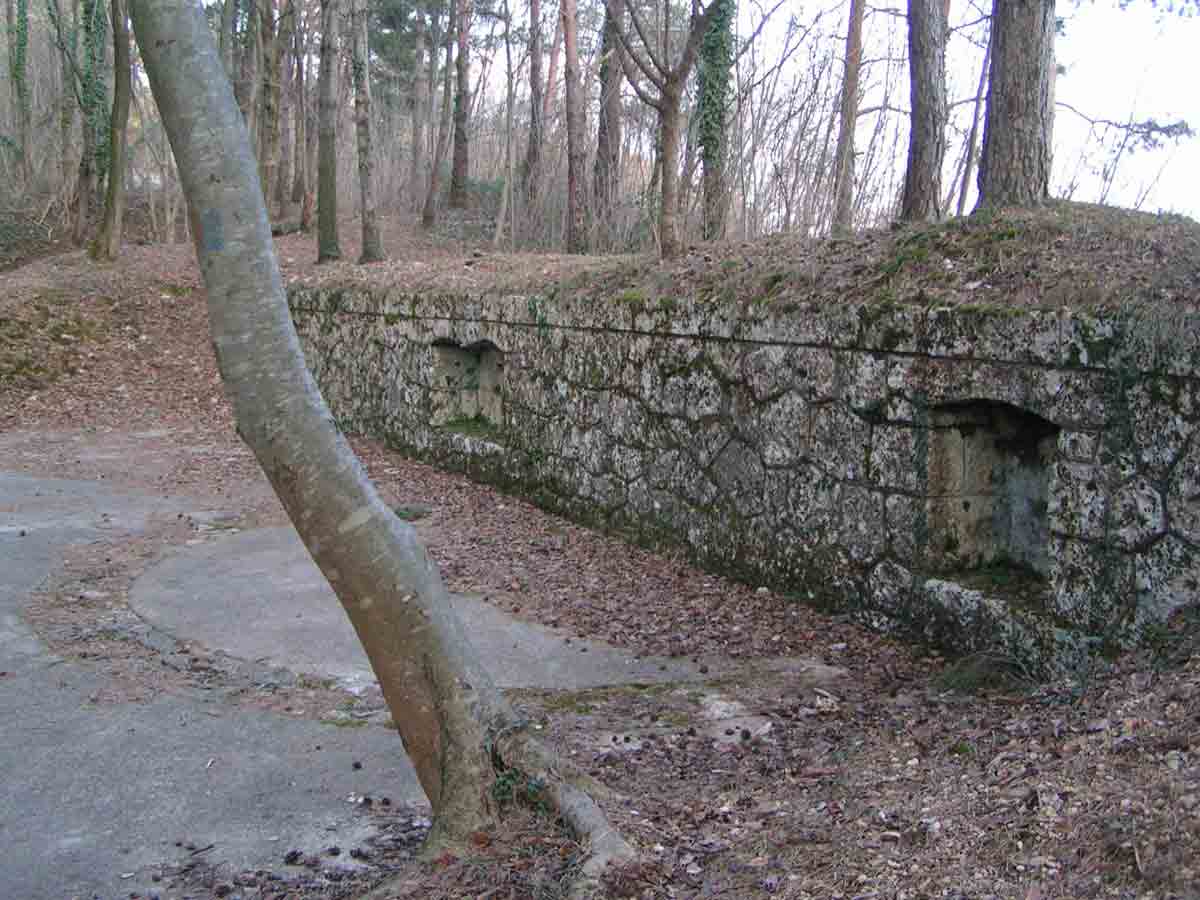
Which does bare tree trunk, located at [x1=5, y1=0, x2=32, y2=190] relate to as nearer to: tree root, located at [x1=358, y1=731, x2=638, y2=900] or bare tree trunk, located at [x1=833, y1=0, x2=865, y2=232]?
bare tree trunk, located at [x1=833, y1=0, x2=865, y2=232]

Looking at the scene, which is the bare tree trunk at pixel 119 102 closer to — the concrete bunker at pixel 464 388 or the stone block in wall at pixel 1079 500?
the concrete bunker at pixel 464 388

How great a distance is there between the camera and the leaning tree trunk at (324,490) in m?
3.05

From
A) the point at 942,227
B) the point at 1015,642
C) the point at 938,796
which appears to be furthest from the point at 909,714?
the point at 942,227

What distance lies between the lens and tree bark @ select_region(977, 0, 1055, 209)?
21.6 feet

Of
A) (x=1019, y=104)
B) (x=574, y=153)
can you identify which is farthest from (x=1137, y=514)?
(x=574, y=153)

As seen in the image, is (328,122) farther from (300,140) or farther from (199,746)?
(199,746)

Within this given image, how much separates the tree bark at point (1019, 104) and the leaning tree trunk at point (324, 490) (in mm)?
4637

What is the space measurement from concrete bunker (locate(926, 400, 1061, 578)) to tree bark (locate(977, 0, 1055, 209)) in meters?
1.72

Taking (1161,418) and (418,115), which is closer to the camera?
(1161,418)

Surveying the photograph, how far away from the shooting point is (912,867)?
3020 mm

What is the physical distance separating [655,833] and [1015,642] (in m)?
Result: 2.28

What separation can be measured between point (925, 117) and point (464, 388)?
4620mm

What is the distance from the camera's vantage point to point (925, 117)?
28.1ft

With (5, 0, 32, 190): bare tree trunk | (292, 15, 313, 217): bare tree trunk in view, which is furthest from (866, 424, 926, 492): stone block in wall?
(5, 0, 32, 190): bare tree trunk
